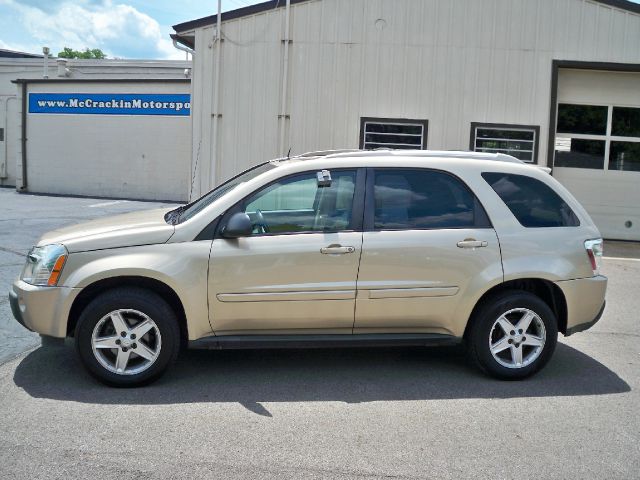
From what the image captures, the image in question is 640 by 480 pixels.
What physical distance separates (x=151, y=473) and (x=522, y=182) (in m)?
3.74

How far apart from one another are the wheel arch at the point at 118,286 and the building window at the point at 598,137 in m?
10.3

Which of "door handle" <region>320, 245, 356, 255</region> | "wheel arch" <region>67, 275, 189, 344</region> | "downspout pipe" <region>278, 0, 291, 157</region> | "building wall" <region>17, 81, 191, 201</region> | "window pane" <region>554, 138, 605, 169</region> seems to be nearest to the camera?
"wheel arch" <region>67, 275, 189, 344</region>

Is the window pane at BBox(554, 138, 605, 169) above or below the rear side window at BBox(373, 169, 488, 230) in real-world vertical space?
above

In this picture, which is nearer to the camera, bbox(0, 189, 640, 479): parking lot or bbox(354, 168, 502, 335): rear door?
bbox(0, 189, 640, 479): parking lot

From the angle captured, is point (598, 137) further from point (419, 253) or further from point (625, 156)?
point (419, 253)

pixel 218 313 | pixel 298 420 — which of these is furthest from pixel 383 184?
pixel 298 420

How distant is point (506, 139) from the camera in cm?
1316

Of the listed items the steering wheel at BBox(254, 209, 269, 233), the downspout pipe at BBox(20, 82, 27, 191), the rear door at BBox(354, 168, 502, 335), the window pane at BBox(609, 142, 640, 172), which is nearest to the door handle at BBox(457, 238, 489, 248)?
the rear door at BBox(354, 168, 502, 335)

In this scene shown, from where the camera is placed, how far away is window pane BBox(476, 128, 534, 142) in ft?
42.8

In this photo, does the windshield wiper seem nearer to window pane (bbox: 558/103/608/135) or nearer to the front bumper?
the front bumper

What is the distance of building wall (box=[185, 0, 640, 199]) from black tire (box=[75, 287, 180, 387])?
798 centimetres

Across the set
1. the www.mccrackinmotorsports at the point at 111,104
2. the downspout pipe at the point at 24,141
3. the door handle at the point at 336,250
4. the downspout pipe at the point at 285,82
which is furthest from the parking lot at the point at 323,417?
the downspout pipe at the point at 24,141

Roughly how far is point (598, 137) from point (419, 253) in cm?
977

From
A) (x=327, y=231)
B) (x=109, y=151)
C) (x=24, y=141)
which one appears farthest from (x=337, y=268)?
(x=24, y=141)
